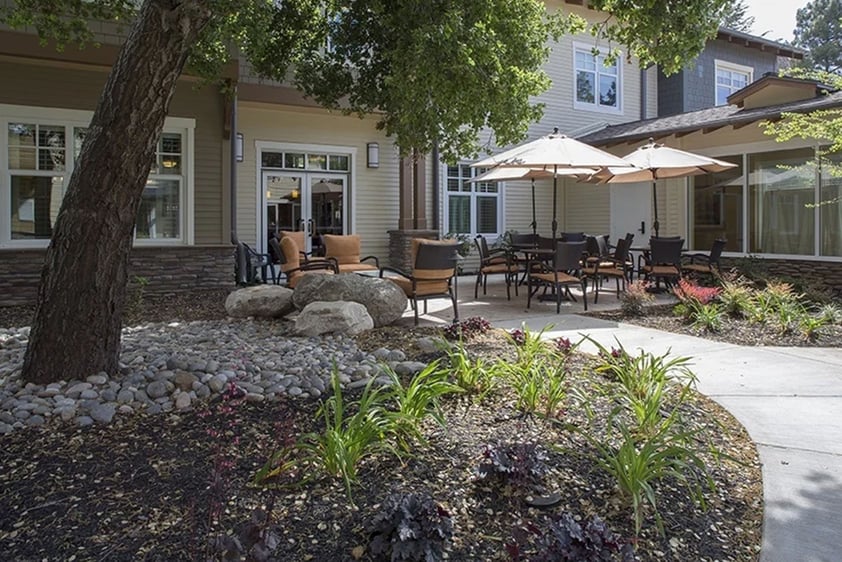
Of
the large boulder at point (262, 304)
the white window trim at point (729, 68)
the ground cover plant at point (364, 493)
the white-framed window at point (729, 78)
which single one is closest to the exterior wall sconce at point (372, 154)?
the large boulder at point (262, 304)

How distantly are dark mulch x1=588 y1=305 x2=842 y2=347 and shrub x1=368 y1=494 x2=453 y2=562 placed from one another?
479 centimetres

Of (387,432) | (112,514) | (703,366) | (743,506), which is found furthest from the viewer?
(703,366)

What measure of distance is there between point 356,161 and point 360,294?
20.7 ft

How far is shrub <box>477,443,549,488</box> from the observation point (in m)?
2.47

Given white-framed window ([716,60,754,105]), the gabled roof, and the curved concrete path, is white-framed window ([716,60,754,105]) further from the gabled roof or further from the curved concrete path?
the curved concrete path

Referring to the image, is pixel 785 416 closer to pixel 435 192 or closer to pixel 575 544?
pixel 575 544

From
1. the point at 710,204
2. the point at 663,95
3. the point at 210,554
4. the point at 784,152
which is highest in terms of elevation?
the point at 663,95

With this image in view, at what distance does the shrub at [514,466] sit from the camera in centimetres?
247

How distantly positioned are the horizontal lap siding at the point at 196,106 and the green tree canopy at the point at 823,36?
36.2 m

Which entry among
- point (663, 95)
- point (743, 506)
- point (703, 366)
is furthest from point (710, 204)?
point (743, 506)

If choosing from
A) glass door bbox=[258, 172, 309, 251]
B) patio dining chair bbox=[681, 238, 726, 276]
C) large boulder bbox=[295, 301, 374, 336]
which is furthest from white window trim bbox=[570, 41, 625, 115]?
large boulder bbox=[295, 301, 374, 336]

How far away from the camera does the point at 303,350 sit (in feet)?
16.3

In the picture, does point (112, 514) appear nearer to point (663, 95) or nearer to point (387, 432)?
point (387, 432)

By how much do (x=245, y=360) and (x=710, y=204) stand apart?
32.5ft
